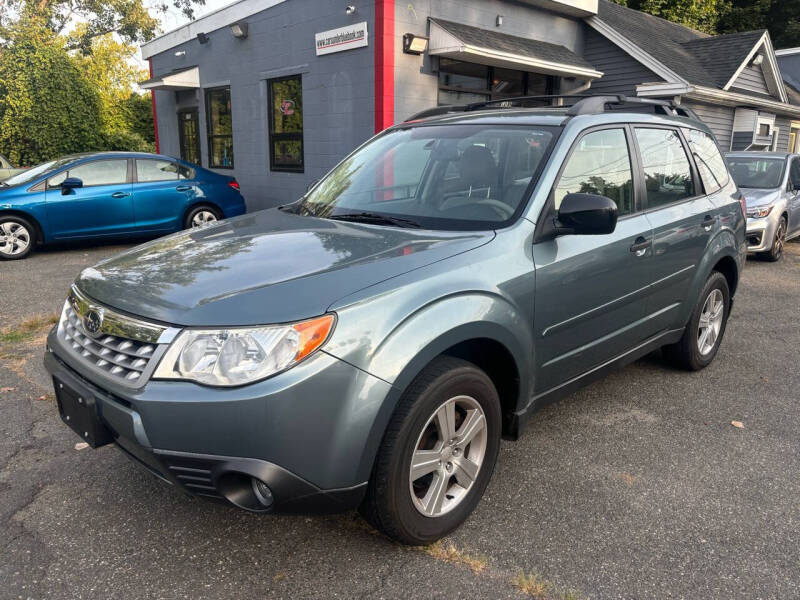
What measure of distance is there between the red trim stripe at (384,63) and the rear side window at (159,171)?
3.09 meters

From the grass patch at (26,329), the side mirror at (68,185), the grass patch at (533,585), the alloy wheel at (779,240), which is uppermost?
the side mirror at (68,185)

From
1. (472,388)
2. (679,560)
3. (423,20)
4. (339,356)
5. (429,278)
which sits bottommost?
(679,560)

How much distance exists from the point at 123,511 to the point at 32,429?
3.83 ft

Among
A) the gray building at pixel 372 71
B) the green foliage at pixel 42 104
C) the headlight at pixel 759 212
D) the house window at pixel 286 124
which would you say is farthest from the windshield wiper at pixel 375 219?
the green foliage at pixel 42 104

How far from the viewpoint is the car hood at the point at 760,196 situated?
893cm

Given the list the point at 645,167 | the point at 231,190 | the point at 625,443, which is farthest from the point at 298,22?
the point at 625,443

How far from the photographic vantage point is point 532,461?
10.9ft

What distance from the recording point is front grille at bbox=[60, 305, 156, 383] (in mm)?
2219

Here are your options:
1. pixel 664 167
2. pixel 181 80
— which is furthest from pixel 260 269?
pixel 181 80

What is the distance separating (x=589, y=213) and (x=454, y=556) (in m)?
1.55

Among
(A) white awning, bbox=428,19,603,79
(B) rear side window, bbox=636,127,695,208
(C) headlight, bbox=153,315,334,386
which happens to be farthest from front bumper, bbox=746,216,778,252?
(C) headlight, bbox=153,315,334,386

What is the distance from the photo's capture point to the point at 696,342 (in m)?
4.43

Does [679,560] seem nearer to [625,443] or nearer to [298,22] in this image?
[625,443]

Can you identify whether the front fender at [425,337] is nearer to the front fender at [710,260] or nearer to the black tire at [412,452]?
the black tire at [412,452]
